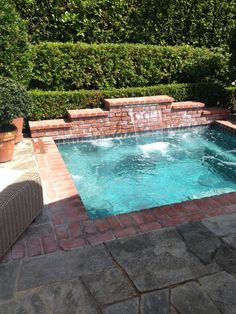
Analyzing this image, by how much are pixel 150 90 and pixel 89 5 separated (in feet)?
10.4

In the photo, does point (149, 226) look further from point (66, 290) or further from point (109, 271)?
point (66, 290)

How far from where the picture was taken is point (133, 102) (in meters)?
7.64

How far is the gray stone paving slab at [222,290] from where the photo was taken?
7.79 feet

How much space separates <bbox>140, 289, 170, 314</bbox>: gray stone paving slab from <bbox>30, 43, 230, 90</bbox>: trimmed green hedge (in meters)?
6.36

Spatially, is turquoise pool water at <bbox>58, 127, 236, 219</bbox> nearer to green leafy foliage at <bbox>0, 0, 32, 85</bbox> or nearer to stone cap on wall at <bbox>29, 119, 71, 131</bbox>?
stone cap on wall at <bbox>29, 119, 71, 131</bbox>

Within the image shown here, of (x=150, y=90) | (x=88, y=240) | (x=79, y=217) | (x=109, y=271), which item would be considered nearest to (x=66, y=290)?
(x=109, y=271)

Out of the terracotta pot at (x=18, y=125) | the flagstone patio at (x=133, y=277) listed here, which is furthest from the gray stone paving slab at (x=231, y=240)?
the terracotta pot at (x=18, y=125)

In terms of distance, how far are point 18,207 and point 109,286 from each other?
48.2 inches

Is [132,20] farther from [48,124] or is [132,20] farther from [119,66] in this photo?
[48,124]

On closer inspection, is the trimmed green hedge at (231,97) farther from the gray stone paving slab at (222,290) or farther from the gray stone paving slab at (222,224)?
the gray stone paving slab at (222,290)

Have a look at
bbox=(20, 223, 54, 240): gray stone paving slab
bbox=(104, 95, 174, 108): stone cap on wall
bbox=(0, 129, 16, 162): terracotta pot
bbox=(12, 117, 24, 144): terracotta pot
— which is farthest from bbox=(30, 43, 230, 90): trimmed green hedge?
bbox=(20, 223, 54, 240): gray stone paving slab

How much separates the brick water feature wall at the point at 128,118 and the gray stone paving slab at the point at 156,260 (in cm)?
455

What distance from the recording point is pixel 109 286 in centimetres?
256

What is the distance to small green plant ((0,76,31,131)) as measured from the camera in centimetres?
552
